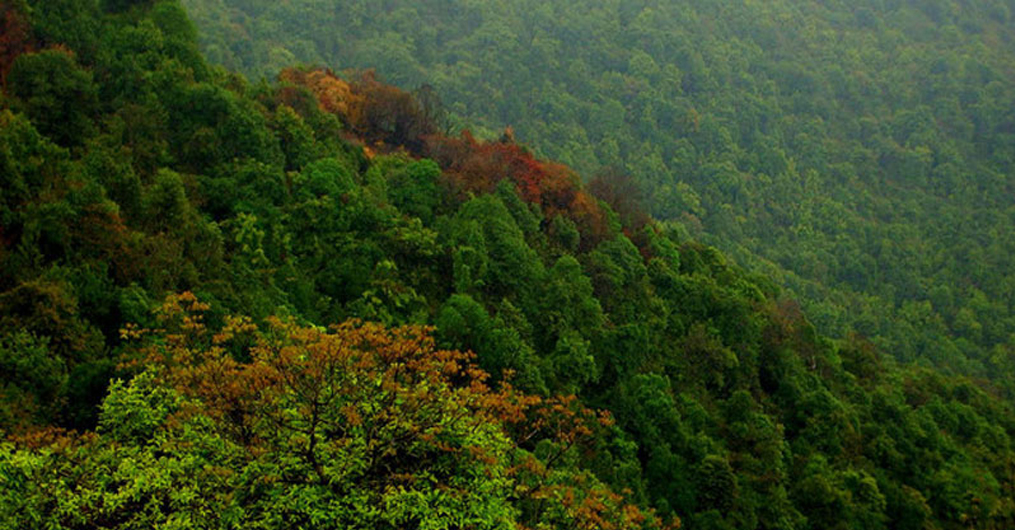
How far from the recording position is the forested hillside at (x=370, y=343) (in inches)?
530

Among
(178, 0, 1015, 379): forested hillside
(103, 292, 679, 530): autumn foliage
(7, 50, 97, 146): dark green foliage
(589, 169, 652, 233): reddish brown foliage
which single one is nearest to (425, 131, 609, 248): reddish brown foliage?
(589, 169, 652, 233): reddish brown foliage

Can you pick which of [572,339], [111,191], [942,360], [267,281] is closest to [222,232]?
[267,281]

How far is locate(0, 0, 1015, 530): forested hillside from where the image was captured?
13469 mm

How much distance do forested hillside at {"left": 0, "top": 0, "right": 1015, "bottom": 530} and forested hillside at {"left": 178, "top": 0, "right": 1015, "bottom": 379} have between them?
159 ft

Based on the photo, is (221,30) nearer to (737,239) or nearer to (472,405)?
(737,239)

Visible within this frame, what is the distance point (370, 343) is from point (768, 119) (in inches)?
5405

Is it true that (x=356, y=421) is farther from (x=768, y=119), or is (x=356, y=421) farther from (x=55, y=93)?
(x=768, y=119)

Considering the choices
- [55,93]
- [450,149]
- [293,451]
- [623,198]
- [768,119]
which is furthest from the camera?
[768,119]

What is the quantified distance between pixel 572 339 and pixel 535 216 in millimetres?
9107

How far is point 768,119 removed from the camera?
141 metres

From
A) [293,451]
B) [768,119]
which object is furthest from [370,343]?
[768,119]

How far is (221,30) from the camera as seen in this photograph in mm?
95500

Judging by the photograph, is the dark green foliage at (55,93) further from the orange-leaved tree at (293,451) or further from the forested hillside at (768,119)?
the forested hillside at (768,119)

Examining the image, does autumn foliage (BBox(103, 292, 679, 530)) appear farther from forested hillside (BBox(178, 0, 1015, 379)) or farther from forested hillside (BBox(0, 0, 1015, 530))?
forested hillside (BBox(178, 0, 1015, 379))
